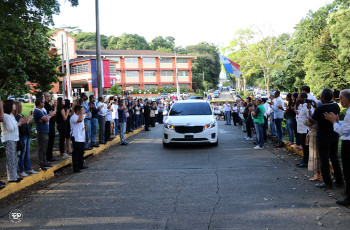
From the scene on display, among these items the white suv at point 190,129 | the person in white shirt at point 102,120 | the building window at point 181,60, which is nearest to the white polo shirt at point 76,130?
the person in white shirt at point 102,120

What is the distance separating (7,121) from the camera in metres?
6.88

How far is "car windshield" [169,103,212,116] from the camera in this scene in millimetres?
13484

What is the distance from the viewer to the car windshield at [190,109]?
44.2ft

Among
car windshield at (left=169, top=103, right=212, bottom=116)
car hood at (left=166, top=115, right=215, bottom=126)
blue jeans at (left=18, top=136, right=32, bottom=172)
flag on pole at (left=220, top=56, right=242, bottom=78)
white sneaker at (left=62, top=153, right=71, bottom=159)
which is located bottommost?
white sneaker at (left=62, top=153, right=71, bottom=159)

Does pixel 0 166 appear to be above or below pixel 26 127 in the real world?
below

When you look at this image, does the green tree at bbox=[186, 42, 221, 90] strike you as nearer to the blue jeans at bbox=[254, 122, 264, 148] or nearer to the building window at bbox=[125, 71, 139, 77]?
the building window at bbox=[125, 71, 139, 77]

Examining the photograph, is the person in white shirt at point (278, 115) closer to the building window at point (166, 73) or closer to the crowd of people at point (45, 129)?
the crowd of people at point (45, 129)

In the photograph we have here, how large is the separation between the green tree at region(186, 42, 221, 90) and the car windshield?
2689 inches

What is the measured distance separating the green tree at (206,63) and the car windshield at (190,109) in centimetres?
6830

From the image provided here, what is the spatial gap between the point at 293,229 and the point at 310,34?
56.0m

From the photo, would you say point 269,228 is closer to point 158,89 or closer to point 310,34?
point 310,34

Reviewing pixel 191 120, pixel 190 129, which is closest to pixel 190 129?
pixel 190 129

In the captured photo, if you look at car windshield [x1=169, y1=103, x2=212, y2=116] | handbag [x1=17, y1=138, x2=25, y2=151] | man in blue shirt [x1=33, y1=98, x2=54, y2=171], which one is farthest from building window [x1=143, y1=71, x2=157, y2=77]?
handbag [x1=17, y1=138, x2=25, y2=151]

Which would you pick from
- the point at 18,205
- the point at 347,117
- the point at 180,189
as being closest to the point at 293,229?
the point at 347,117
